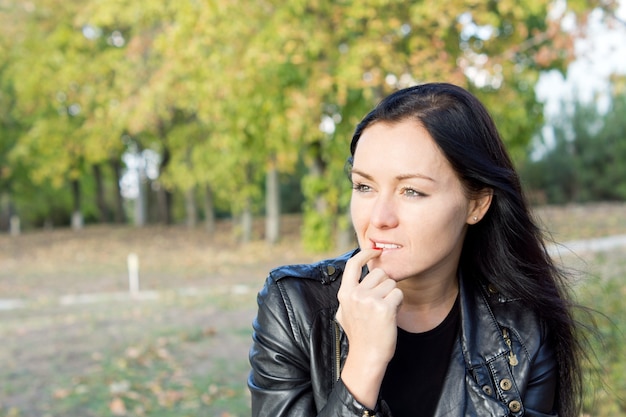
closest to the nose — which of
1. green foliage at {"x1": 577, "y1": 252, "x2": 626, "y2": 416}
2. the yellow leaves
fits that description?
green foliage at {"x1": 577, "y1": 252, "x2": 626, "y2": 416}

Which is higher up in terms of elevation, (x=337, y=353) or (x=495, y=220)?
(x=495, y=220)

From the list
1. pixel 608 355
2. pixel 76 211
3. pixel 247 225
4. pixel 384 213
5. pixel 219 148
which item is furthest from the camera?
pixel 76 211

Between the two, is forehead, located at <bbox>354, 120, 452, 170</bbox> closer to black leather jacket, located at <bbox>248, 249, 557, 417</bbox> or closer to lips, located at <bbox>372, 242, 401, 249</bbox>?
lips, located at <bbox>372, 242, 401, 249</bbox>

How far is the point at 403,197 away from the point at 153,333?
7.37 metres

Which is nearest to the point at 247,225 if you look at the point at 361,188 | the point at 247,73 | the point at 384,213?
the point at 247,73

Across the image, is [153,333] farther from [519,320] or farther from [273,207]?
[273,207]

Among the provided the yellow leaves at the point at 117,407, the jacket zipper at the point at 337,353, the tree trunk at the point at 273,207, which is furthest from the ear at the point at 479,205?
the tree trunk at the point at 273,207

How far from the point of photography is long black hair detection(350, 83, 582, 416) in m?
2.11

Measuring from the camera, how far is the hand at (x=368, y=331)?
6.07 ft

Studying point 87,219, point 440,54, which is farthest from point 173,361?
point 87,219

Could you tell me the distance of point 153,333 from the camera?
349 inches

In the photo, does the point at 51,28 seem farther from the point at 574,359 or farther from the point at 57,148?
the point at 574,359

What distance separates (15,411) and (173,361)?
6.31ft

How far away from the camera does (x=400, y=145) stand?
2.06 metres
